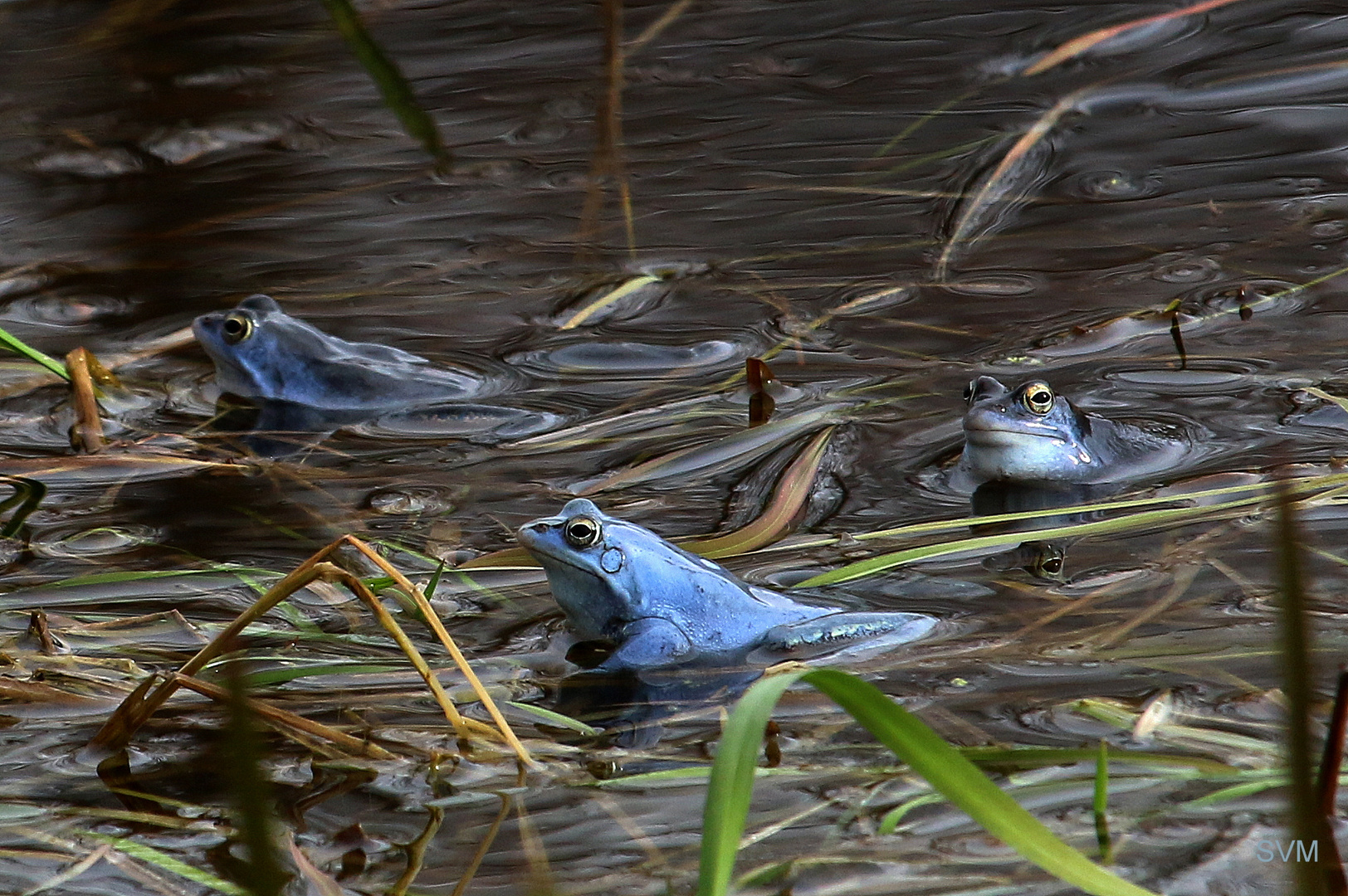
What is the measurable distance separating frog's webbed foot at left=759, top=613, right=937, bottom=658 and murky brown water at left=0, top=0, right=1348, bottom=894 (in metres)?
0.08

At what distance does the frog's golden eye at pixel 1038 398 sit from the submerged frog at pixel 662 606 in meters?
1.01

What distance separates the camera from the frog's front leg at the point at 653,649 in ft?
10.2

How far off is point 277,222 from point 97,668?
3666 millimetres

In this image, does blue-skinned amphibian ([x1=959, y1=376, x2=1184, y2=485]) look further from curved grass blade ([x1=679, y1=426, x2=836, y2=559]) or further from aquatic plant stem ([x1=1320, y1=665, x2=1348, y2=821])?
aquatic plant stem ([x1=1320, y1=665, x2=1348, y2=821])

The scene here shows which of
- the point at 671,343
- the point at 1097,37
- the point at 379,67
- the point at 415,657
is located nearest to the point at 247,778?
the point at 379,67

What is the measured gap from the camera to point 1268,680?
2.71 m

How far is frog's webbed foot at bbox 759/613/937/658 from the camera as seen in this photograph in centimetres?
297

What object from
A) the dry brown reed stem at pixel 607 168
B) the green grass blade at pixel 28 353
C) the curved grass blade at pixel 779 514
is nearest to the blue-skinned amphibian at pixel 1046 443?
the curved grass blade at pixel 779 514

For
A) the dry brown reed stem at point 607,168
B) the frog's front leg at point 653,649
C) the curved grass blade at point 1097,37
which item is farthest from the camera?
the curved grass blade at point 1097,37

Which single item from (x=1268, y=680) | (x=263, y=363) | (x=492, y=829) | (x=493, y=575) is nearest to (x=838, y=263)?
(x=263, y=363)

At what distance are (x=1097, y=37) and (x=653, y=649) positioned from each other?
513cm

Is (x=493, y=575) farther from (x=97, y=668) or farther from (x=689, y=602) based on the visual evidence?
(x=97, y=668)

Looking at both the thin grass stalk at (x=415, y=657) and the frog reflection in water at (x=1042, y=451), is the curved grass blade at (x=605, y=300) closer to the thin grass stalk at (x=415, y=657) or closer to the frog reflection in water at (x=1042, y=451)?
the frog reflection in water at (x=1042, y=451)

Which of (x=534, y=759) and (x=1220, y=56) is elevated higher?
(x=1220, y=56)
